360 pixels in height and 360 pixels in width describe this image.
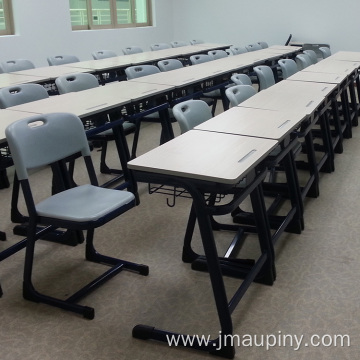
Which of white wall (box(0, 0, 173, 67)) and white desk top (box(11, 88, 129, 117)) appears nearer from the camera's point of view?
white desk top (box(11, 88, 129, 117))

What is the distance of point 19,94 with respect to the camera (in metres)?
3.39

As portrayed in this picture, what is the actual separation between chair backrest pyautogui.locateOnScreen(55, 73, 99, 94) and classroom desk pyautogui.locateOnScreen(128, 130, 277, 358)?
1.85 meters

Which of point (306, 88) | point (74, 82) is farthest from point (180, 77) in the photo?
point (306, 88)

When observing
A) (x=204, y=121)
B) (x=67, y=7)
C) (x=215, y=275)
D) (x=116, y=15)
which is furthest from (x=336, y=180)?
(x=116, y=15)

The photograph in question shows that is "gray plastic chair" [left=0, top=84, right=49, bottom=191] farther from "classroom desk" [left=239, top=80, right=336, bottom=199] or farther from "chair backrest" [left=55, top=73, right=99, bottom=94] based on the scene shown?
"classroom desk" [left=239, top=80, right=336, bottom=199]

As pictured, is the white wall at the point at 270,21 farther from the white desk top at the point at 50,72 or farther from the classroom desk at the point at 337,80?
the white desk top at the point at 50,72

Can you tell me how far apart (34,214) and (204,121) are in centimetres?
116

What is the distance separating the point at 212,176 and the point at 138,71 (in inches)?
120

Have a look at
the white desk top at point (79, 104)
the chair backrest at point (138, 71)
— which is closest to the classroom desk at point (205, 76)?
the chair backrest at point (138, 71)

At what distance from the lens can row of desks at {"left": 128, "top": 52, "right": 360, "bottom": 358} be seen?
180cm

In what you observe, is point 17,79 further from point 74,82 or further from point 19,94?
point 19,94

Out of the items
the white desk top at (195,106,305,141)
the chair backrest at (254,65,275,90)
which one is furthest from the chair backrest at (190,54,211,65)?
the white desk top at (195,106,305,141)

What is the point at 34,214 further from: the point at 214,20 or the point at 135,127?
the point at 214,20

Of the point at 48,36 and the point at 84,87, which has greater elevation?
the point at 48,36
